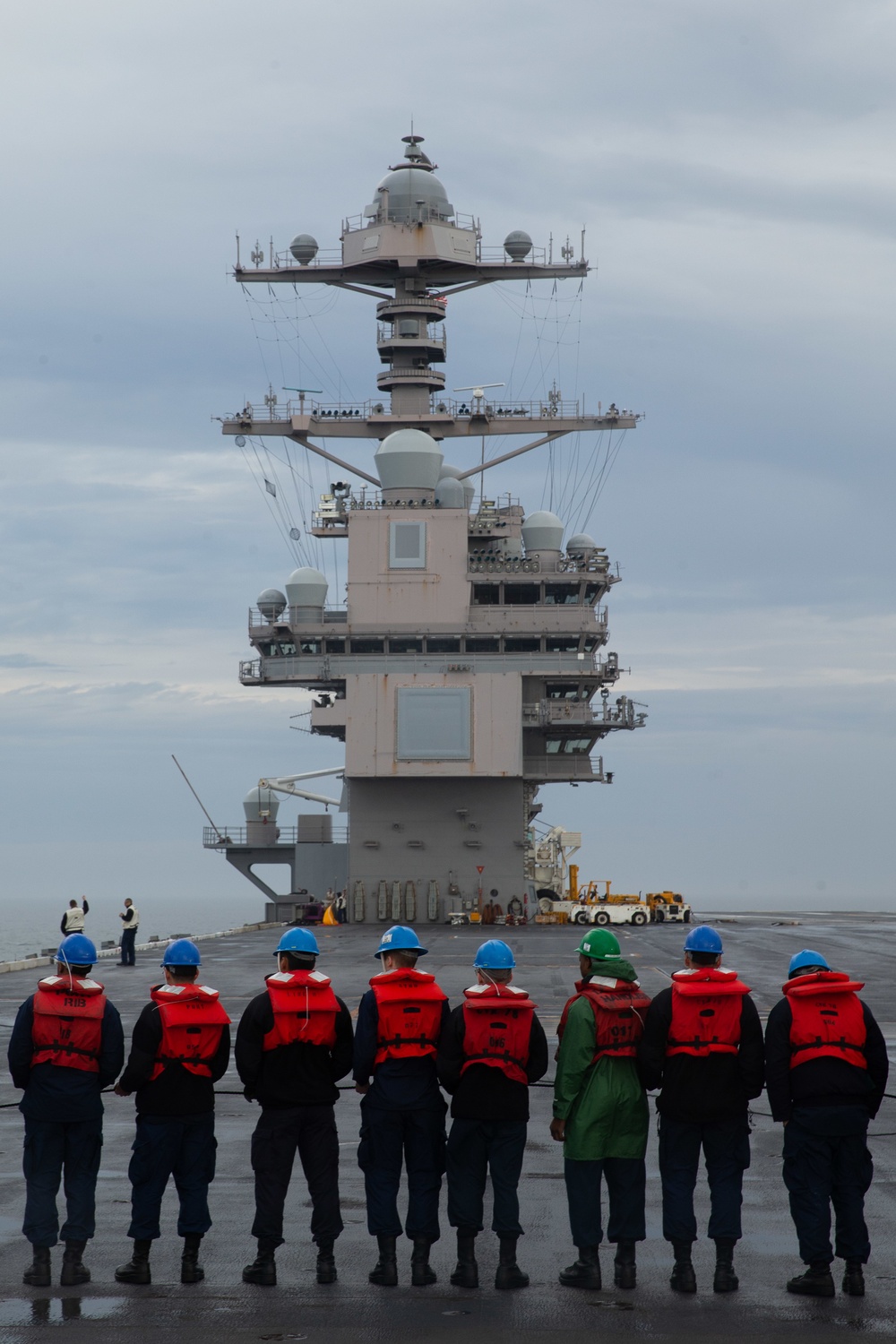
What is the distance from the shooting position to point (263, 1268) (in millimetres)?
7945

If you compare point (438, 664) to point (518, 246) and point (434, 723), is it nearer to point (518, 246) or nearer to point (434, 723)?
point (434, 723)

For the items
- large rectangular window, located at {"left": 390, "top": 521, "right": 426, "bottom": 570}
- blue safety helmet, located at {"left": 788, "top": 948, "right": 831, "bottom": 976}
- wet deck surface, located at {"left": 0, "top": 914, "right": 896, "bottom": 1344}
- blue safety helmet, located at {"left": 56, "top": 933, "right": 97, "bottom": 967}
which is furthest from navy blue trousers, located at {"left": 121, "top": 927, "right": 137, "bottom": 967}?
blue safety helmet, located at {"left": 788, "top": 948, "right": 831, "bottom": 976}

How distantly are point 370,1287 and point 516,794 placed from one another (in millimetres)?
41973

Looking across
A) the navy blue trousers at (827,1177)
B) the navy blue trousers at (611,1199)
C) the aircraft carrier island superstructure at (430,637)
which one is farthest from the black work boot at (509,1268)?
the aircraft carrier island superstructure at (430,637)

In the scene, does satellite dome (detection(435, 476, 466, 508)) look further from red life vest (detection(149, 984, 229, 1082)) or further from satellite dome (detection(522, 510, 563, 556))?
red life vest (detection(149, 984, 229, 1082))

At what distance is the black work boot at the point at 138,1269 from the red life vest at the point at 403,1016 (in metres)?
1.58

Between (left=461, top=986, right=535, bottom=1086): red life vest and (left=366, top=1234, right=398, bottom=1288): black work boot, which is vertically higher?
(left=461, top=986, right=535, bottom=1086): red life vest

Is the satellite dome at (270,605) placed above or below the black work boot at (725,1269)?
above

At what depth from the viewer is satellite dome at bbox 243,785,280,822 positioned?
193 ft

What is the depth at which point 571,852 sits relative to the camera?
62.1 metres

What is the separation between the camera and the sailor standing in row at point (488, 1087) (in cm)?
817

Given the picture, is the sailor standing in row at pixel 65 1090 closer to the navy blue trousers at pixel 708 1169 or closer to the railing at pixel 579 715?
the navy blue trousers at pixel 708 1169

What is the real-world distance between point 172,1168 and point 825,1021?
376 cm

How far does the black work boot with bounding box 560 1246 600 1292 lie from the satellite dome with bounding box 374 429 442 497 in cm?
4405
